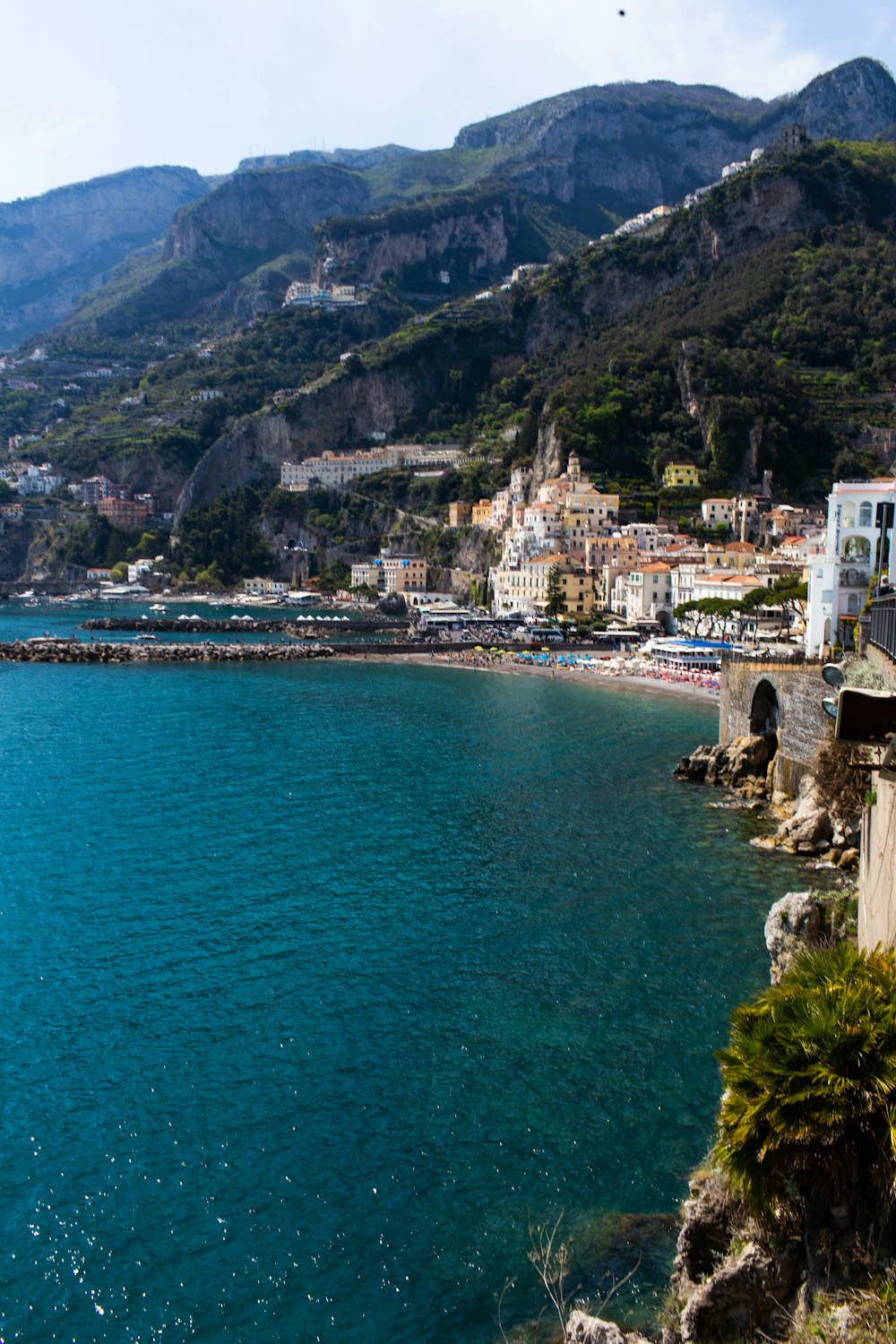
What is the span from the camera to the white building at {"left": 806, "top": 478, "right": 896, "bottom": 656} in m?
41.4

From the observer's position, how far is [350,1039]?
18.2 m

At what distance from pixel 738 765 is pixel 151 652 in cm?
5333

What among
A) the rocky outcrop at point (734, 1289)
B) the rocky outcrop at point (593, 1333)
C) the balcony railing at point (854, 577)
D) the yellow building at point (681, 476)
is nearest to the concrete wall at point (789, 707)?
the balcony railing at point (854, 577)

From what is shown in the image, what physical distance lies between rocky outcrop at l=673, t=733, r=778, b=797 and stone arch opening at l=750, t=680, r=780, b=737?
0.31 meters

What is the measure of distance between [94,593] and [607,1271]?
136108mm

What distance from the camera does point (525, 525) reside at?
9956cm

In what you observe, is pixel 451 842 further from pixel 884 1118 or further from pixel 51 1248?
pixel 884 1118

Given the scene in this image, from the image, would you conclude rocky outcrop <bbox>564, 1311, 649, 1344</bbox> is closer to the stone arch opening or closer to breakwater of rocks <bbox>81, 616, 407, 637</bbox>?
the stone arch opening

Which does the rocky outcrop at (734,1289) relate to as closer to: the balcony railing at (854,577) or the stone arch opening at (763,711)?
the stone arch opening at (763,711)

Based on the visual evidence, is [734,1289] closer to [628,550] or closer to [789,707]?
[789,707]

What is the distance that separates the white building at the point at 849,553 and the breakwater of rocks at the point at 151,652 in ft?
146

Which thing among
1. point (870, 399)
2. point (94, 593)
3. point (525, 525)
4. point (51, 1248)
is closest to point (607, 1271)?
point (51, 1248)

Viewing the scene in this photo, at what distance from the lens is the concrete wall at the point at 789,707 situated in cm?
3256

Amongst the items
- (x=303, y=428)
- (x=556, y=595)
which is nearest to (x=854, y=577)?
(x=556, y=595)
